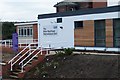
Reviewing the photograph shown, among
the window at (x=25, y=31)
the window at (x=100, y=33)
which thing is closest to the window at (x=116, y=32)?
the window at (x=100, y=33)

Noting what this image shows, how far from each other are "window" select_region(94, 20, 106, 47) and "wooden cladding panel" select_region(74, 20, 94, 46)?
1.25ft

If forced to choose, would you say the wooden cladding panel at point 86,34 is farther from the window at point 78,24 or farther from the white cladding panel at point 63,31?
the white cladding panel at point 63,31

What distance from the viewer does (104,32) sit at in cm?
2900

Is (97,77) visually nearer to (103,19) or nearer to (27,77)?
(27,77)

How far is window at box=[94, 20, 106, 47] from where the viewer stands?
2911 cm

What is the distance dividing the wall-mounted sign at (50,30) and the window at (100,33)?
5.72 m

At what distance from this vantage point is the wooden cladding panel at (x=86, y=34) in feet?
98.0

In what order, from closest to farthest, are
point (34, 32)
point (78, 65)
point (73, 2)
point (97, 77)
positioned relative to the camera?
1. point (97, 77)
2. point (78, 65)
3. point (34, 32)
4. point (73, 2)

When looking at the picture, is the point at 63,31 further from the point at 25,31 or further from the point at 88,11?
the point at 25,31

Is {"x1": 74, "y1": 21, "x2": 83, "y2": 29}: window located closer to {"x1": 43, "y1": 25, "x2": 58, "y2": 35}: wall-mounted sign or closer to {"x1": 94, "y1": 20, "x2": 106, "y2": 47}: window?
{"x1": 94, "y1": 20, "x2": 106, "y2": 47}: window

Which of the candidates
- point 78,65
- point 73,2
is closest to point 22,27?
point 73,2

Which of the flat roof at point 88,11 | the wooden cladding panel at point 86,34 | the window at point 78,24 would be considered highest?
Answer: the flat roof at point 88,11

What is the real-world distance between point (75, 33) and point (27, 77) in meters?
10.1

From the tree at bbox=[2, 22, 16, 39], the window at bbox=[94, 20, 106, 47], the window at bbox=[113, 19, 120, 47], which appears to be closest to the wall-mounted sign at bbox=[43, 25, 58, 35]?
the window at bbox=[94, 20, 106, 47]
